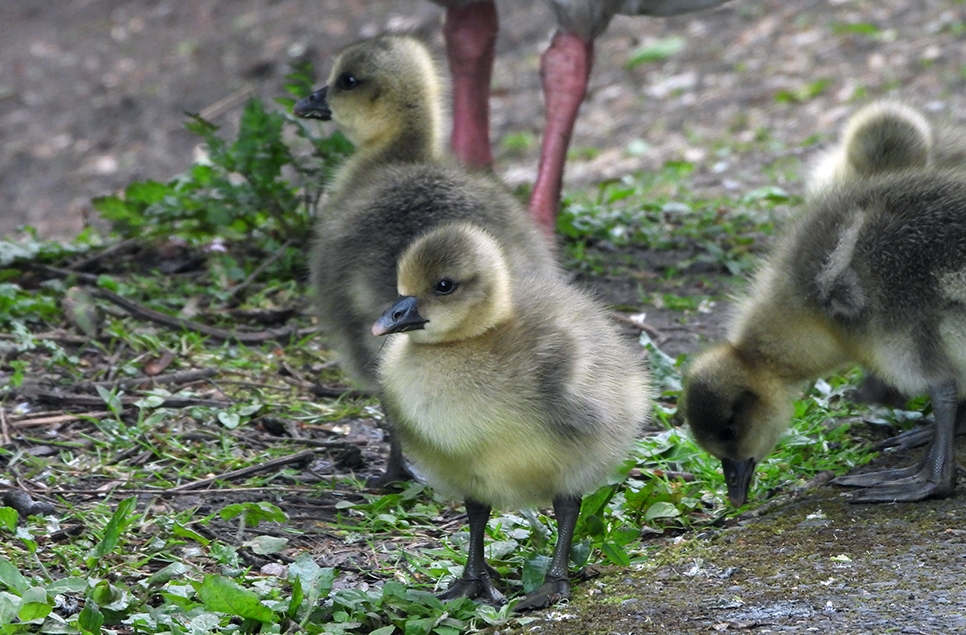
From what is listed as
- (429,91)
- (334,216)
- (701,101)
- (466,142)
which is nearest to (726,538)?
(334,216)

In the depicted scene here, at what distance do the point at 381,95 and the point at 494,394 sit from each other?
5.67ft

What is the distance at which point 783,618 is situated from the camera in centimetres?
279

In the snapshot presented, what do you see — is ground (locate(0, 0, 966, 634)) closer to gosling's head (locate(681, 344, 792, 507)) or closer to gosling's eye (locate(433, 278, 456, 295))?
gosling's head (locate(681, 344, 792, 507))

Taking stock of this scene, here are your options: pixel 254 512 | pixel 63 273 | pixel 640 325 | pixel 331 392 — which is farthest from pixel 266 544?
pixel 63 273

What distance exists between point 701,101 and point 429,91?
5157 millimetres

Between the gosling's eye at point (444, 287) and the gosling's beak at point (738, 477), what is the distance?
1027 mm

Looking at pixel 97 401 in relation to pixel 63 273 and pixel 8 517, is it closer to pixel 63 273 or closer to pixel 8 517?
pixel 8 517

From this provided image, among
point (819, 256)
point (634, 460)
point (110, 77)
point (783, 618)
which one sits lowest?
point (110, 77)

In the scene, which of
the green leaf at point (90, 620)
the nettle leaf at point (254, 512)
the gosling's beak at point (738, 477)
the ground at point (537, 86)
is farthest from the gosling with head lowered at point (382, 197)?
the green leaf at point (90, 620)

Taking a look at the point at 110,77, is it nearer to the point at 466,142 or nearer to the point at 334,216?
the point at 466,142

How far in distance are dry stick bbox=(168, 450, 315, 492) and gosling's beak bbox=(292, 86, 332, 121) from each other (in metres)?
1.21

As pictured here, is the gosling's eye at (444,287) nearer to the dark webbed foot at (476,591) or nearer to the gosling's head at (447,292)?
the gosling's head at (447,292)

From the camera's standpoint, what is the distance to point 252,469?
13.0ft

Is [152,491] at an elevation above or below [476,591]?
below
